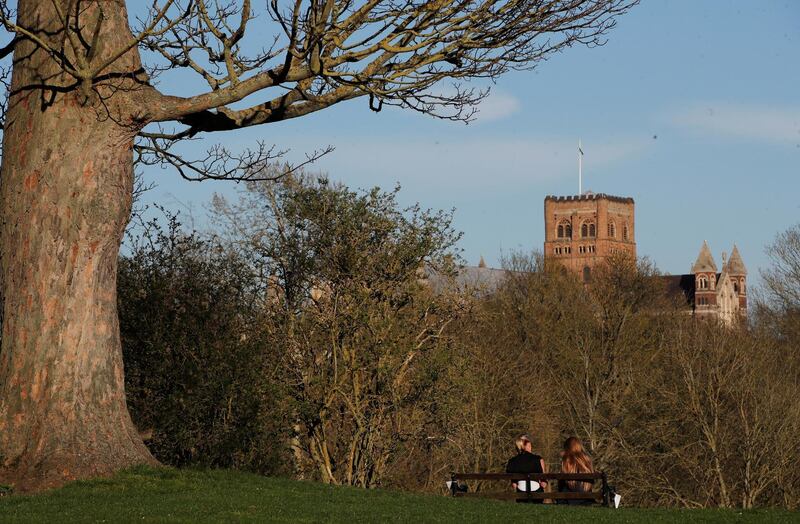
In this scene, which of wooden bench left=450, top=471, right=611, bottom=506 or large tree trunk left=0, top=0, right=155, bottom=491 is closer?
large tree trunk left=0, top=0, right=155, bottom=491

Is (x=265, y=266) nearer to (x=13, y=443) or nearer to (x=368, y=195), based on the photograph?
(x=368, y=195)

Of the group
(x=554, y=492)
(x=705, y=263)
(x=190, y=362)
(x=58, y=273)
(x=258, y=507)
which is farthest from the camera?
(x=705, y=263)

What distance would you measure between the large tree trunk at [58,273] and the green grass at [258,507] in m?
0.60

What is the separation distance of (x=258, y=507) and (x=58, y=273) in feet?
11.6

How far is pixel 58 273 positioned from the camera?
13352 millimetres

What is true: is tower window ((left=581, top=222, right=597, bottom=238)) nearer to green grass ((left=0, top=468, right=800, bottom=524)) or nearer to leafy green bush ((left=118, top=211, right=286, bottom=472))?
leafy green bush ((left=118, top=211, right=286, bottom=472))

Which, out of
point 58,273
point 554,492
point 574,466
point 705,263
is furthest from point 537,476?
point 705,263

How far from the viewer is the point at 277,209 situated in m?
32.4

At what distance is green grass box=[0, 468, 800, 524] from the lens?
11406 millimetres

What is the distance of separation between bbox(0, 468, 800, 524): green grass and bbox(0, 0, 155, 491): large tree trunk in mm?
603

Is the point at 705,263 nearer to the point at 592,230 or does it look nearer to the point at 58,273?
the point at 592,230

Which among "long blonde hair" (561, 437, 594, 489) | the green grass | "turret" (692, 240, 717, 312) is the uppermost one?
"turret" (692, 240, 717, 312)

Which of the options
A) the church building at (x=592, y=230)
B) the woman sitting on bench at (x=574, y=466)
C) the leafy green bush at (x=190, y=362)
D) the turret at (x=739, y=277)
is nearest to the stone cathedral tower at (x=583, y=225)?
the church building at (x=592, y=230)

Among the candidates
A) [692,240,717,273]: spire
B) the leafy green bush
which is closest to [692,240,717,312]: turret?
[692,240,717,273]: spire
